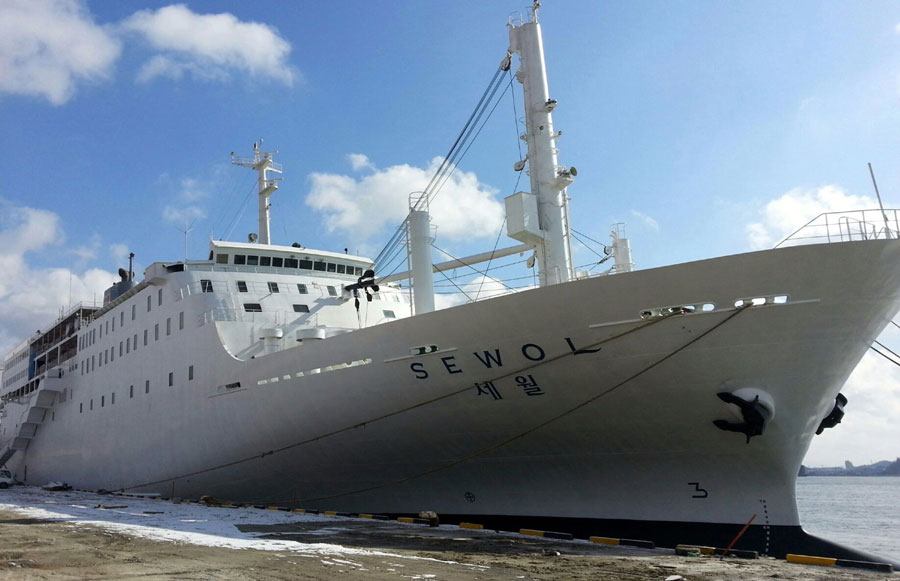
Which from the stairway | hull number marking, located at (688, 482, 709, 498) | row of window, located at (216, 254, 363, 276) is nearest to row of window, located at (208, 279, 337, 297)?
row of window, located at (216, 254, 363, 276)

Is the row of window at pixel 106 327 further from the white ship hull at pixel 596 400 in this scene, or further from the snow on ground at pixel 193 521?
the white ship hull at pixel 596 400

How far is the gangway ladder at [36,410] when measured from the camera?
26531 mm

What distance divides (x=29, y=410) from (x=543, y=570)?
1080 inches

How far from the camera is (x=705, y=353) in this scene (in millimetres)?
9875

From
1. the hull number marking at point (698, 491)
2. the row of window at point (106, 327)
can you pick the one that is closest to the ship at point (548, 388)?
the hull number marking at point (698, 491)

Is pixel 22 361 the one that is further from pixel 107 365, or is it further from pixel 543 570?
pixel 543 570

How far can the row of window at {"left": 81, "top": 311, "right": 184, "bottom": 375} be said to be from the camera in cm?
1872

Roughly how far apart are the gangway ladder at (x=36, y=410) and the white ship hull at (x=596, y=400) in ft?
52.9

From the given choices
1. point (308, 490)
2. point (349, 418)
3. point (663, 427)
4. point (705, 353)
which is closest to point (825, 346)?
point (705, 353)

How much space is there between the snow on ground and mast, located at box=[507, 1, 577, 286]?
575cm

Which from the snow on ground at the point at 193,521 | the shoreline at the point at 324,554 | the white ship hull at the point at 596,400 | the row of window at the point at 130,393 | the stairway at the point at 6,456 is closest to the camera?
the shoreline at the point at 324,554

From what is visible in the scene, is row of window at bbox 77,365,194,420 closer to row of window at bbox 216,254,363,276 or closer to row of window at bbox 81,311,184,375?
row of window at bbox 81,311,184,375

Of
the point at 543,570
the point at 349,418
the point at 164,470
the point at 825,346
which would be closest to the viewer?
the point at 543,570

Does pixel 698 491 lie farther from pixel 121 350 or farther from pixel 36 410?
pixel 36 410
